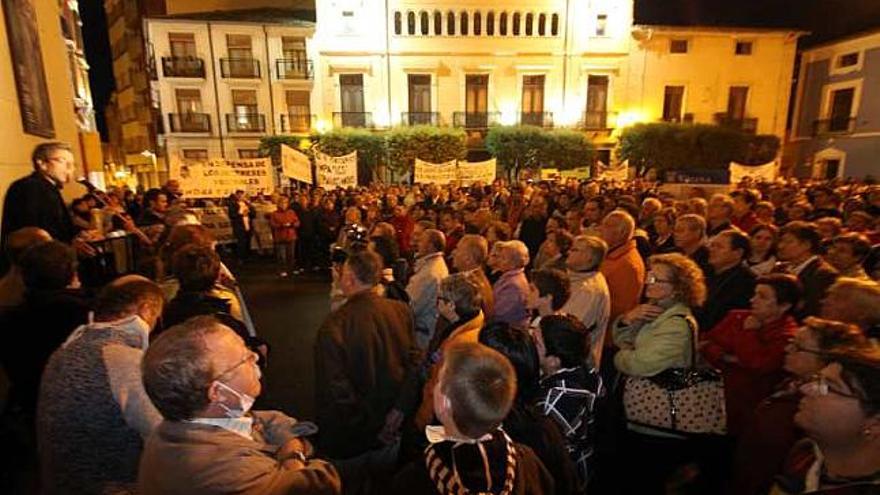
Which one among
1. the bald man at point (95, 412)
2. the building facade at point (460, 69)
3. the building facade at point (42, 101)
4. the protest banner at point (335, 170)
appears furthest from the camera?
the building facade at point (460, 69)

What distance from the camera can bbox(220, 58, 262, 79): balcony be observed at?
28.4 meters

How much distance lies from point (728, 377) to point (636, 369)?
726 mm

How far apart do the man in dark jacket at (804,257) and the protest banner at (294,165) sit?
10672 millimetres

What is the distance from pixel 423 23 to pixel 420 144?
26.0 ft

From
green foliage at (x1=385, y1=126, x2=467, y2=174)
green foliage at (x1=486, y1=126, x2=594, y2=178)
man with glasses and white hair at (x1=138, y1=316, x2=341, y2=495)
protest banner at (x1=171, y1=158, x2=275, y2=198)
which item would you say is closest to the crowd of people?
man with glasses and white hair at (x1=138, y1=316, x2=341, y2=495)

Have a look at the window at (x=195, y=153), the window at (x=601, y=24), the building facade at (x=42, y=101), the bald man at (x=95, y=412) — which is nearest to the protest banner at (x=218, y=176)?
the building facade at (x=42, y=101)

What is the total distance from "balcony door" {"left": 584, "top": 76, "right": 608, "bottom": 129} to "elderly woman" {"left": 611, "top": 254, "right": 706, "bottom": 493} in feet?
93.7

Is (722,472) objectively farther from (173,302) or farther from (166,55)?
(166,55)

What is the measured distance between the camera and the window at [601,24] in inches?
1141

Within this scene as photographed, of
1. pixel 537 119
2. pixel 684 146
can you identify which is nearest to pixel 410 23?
pixel 537 119

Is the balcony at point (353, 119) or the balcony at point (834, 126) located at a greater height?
the balcony at point (353, 119)

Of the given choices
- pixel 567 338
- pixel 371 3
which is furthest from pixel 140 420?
pixel 371 3

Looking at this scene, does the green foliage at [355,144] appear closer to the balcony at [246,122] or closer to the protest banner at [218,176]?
the balcony at [246,122]

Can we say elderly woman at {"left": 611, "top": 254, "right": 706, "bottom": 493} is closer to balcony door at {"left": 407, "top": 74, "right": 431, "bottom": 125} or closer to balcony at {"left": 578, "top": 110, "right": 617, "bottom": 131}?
balcony door at {"left": 407, "top": 74, "right": 431, "bottom": 125}
